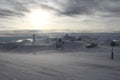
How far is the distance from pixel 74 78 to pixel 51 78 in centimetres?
128

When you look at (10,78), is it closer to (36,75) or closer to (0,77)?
(0,77)

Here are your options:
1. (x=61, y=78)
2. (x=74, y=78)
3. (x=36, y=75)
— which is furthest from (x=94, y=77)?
(x=36, y=75)

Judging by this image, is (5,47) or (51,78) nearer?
(51,78)

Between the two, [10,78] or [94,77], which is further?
[94,77]

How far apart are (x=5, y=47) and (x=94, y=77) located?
35364 millimetres

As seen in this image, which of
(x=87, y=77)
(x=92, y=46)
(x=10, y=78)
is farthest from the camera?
(x=92, y=46)

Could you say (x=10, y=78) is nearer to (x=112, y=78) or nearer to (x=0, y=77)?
(x=0, y=77)

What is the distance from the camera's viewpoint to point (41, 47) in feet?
133

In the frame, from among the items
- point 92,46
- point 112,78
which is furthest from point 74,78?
point 92,46

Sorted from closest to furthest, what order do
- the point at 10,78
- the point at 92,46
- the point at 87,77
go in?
the point at 10,78
the point at 87,77
the point at 92,46

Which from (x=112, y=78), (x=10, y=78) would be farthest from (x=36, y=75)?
(x=112, y=78)

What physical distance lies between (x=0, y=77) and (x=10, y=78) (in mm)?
606

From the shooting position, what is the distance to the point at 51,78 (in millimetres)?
9938

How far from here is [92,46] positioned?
40.1 m
